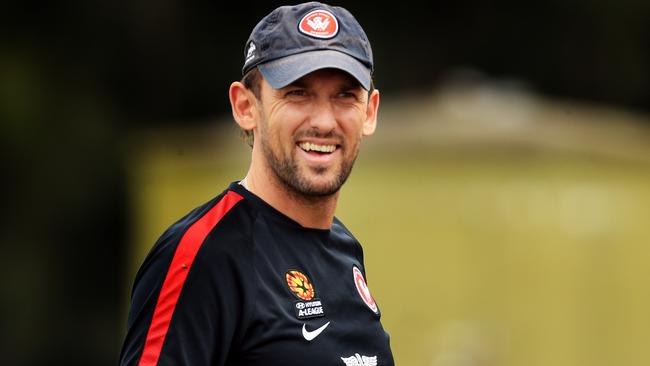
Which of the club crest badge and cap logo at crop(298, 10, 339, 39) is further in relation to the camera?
cap logo at crop(298, 10, 339, 39)

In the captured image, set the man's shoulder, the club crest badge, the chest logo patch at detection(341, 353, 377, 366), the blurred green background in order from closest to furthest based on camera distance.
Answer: the man's shoulder → the club crest badge → the chest logo patch at detection(341, 353, 377, 366) → the blurred green background

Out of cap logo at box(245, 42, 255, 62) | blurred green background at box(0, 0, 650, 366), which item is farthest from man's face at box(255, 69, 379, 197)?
blurred green background at box(0, 0, 650, 366)

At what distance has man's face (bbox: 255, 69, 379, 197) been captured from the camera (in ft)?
14.1

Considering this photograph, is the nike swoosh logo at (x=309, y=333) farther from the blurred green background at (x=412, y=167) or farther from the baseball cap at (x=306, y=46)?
the blurred green background at (x=412, y=167)

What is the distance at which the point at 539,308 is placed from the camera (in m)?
12.6

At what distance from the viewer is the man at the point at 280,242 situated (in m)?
3.98

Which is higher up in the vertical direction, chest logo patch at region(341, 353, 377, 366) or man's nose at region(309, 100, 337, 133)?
man's nose at region(309, 100, 337, 133)

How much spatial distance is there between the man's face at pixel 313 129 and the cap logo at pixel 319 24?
12 centimetres

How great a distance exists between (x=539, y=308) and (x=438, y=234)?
1.08 metres

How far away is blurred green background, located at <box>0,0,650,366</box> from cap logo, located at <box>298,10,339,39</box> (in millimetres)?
8095

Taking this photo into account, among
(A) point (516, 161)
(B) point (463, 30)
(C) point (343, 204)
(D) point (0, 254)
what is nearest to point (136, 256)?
(C) point (343, 204)

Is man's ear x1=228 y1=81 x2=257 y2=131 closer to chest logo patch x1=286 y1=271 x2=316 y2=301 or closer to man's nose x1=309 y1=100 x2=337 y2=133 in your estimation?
man's nose x1=309 y1=100 x2=337 y2=133

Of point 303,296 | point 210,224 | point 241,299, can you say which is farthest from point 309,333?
point 210,224

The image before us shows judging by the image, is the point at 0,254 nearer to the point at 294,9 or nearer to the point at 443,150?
the point at 443,150
